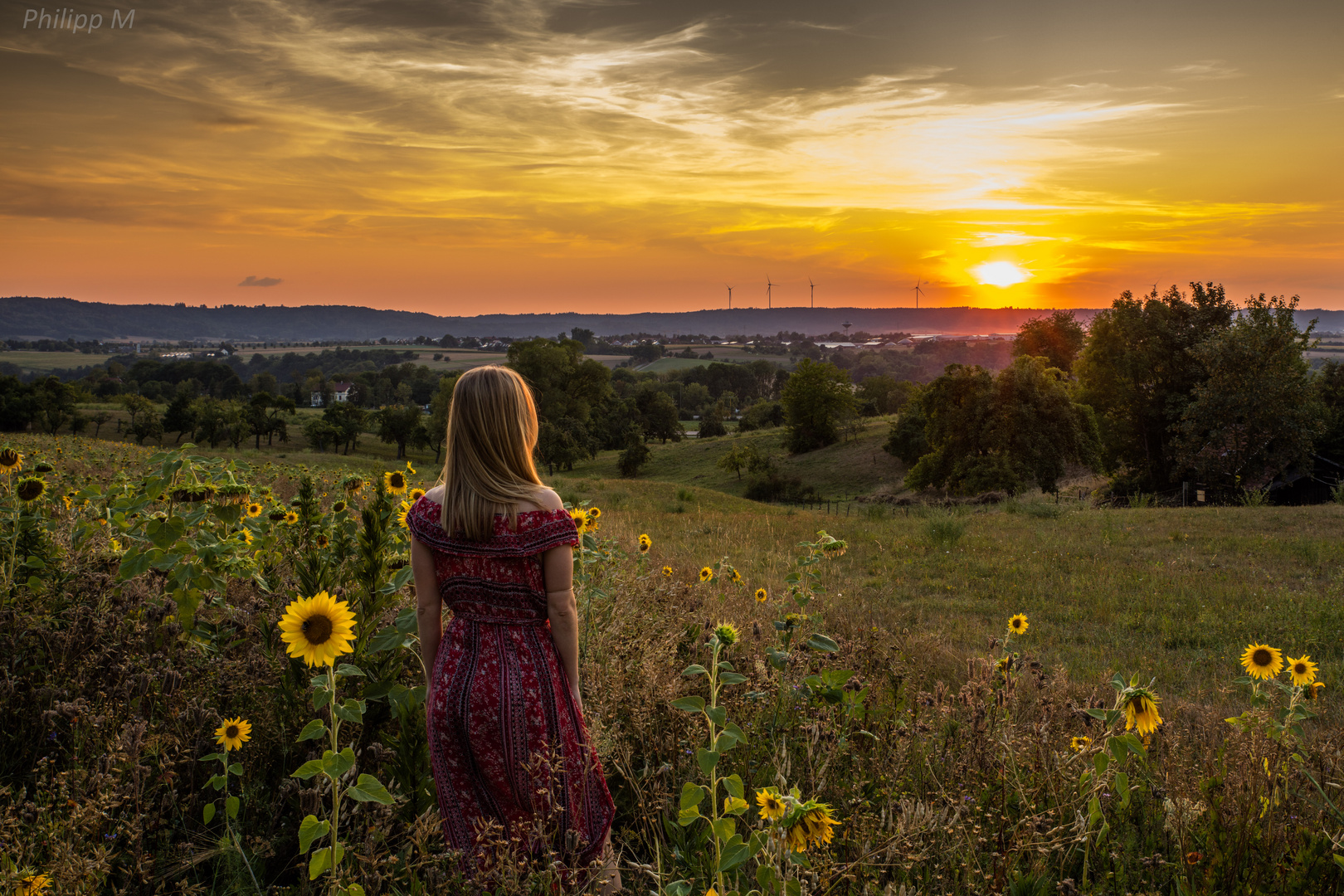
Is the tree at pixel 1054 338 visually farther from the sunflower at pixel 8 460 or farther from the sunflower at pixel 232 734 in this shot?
the sunflower at pixel 232 734

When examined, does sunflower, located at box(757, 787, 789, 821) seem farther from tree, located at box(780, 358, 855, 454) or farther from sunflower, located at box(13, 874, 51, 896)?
tree, located at box(780, 358, 855, 454)

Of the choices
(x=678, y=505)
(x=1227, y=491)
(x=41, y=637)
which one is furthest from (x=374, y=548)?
(x=1227, y=491)

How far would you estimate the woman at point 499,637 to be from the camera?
2.87m

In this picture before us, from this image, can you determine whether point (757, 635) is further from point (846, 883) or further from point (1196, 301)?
point (1196, 301)

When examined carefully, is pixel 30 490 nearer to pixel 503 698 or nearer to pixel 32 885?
pixel 32 885

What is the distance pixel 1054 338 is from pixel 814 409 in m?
28.5

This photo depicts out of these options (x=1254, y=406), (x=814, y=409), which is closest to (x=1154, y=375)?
(x=1254, y=406)

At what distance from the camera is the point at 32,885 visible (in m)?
2.00

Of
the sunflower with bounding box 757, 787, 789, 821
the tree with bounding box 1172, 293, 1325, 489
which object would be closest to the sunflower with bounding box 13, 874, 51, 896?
the sunflower with bounding box 757, 787, 789, 821

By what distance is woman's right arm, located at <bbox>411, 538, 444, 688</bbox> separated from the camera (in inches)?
117

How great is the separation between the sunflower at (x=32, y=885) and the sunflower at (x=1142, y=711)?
3271 millimetres

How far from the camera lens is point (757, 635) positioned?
5191mm

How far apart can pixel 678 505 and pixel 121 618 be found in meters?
18.3

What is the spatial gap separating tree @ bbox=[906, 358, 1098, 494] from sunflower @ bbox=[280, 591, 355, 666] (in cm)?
3517
